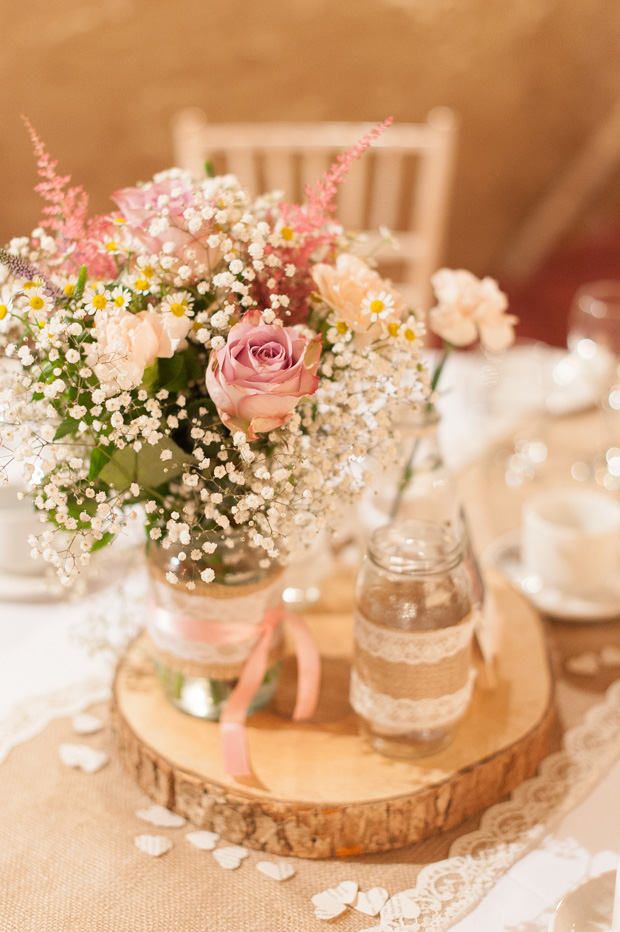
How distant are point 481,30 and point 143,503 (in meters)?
3.64

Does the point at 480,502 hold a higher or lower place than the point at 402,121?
lower

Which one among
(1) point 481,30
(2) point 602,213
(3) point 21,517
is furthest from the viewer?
(2) point 602,213

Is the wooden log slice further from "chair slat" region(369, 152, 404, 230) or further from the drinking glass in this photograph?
"chair slat" region(369, 152, 404, 230)

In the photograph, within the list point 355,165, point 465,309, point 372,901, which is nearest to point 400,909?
point 372,901

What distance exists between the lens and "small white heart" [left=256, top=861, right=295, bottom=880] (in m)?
0.81

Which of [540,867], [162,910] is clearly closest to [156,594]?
[162,910]

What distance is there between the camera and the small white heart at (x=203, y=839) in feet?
2.77

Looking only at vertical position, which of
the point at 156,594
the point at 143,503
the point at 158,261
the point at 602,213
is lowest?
the point at 602,213

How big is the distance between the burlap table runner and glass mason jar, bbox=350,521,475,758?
121mm

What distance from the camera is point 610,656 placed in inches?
43.0

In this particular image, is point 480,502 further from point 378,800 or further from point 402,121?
point 402,121

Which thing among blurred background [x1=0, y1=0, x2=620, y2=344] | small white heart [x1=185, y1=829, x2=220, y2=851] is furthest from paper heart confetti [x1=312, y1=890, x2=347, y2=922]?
blurred background [x1=0, y1=0, x2=620, y2=344]

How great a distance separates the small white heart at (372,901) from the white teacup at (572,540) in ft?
1.70

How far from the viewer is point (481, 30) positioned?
3688 mm
